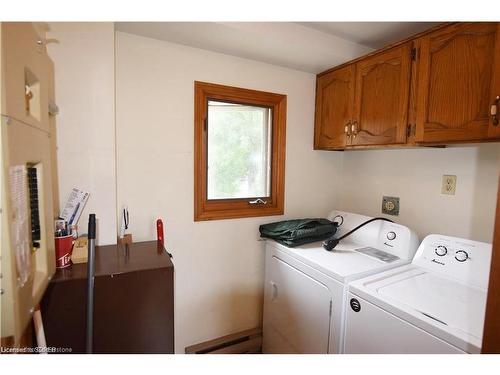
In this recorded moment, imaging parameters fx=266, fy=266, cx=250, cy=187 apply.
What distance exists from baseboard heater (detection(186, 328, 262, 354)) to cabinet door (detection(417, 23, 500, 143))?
179cm

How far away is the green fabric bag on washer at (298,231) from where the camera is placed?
179 centimetres

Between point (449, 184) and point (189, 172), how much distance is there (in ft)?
5.36

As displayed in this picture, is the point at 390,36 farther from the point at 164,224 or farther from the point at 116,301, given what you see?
the point at 116,301

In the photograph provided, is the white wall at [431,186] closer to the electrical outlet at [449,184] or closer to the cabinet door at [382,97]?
the electrical outlet at [449,184]

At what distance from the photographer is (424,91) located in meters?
1.41

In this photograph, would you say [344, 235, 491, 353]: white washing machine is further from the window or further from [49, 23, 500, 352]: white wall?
the window

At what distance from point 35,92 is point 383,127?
1.69m

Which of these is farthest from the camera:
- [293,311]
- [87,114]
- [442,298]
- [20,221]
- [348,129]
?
[348,129]

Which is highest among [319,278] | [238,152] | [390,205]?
[238,152]

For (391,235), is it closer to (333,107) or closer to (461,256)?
(461,256)

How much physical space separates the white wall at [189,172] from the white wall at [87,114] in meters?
0.21

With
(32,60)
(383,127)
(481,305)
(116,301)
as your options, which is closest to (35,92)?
(32,60)

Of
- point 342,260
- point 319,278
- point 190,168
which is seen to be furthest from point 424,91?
point 190,168
